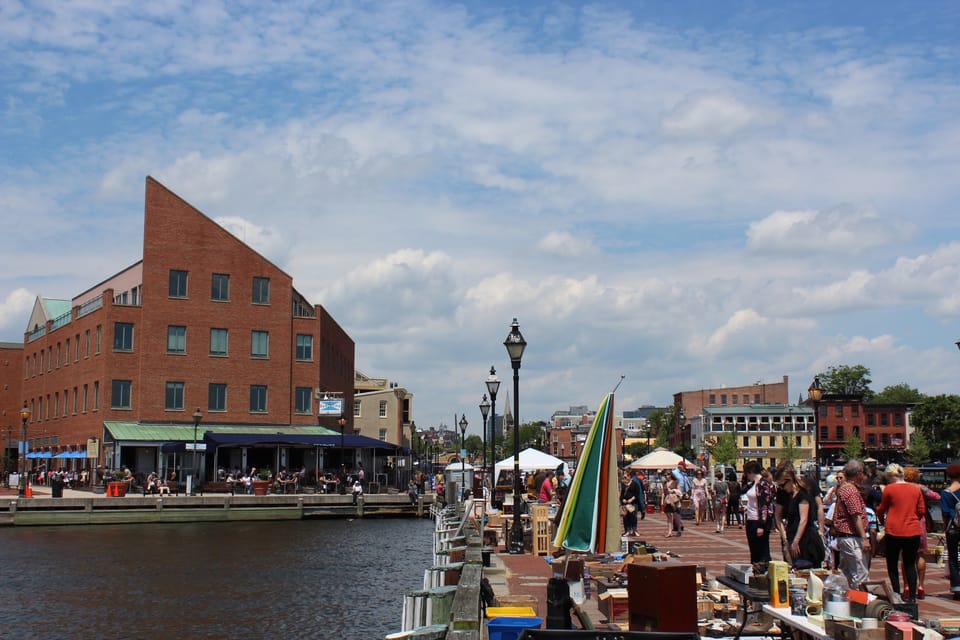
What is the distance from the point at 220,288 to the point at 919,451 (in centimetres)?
8453

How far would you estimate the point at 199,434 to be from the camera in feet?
195

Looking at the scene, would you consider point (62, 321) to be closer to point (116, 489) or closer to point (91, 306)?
point (91, 306)

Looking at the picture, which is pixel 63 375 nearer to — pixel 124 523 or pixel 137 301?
pixel 137 301

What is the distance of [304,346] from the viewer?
6594cm

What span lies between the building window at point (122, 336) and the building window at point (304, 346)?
1052 centimetres

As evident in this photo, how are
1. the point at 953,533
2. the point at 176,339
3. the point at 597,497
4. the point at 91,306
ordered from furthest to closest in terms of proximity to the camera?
the point at 91,306
the point at 176,339
the point at 953,533
the point at 597,497

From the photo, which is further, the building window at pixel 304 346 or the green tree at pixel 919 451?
the green tree at pixel 919 451

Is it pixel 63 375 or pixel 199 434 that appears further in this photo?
pixel 63 375

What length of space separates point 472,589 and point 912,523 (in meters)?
6.13

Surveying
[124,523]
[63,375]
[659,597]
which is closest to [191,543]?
[124,523]

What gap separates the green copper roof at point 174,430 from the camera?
5731 cm

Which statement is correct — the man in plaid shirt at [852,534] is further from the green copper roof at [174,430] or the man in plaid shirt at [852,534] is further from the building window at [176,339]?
the building window at [176,339]

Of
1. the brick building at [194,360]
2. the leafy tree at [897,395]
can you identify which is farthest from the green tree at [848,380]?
the brick building at [194,360]

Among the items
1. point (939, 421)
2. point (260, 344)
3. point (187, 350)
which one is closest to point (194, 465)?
point (187, 350)
